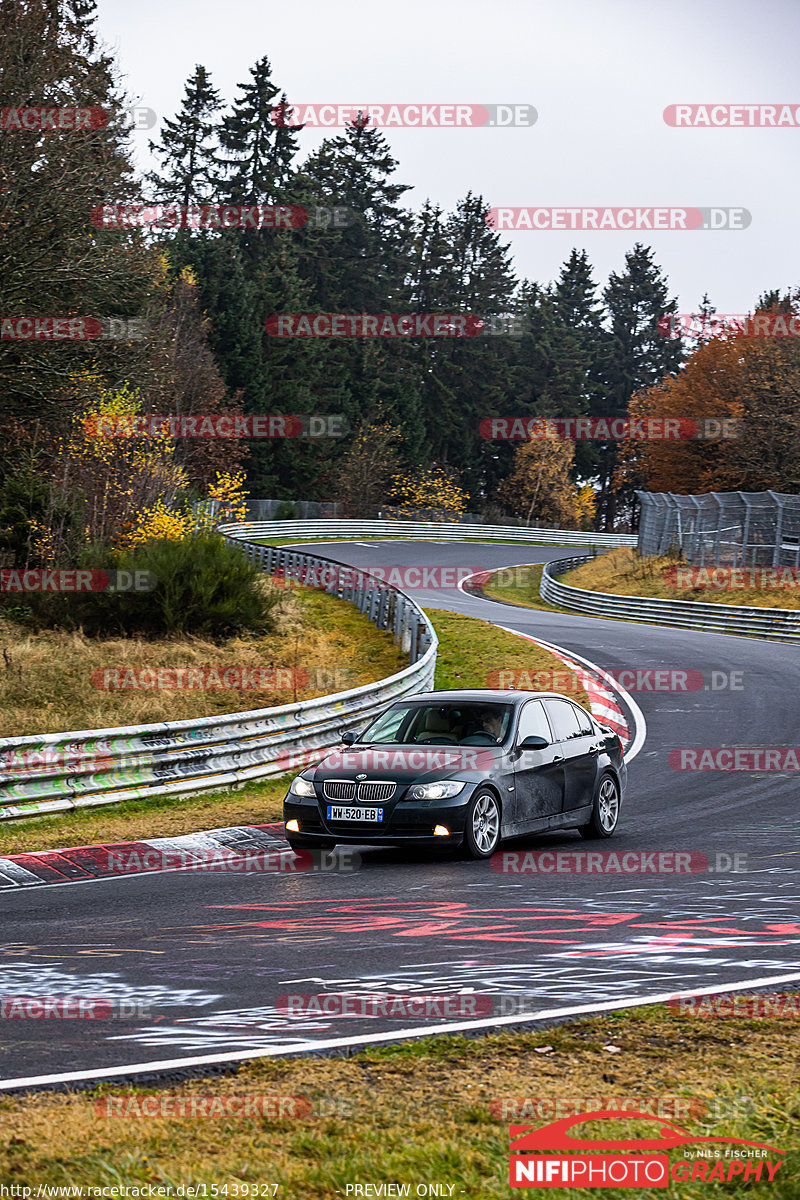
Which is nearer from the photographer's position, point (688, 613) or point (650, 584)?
point (688, 613)

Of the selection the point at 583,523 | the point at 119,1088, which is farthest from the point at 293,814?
the point at 583,523

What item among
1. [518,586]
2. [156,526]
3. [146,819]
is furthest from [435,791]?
[518,586]

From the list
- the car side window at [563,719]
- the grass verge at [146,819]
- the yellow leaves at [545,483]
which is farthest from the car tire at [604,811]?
the yellow leaves at [545,483]

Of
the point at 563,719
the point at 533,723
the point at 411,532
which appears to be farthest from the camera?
the point at 411,532

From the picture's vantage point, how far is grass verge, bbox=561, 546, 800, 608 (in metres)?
38.4

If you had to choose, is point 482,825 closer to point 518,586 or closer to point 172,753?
point 172,753

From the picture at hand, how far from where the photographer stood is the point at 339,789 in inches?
440

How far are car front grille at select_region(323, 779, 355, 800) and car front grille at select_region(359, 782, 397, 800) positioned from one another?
0.32ft

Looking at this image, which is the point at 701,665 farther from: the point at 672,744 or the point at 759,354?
the point at 759,354

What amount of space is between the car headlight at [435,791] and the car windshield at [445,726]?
3.01ft

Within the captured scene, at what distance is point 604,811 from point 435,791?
8.38 ft

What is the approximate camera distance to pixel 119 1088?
190 inches

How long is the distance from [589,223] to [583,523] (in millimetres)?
67846

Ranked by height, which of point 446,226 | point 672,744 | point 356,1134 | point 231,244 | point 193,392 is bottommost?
point 672,744
